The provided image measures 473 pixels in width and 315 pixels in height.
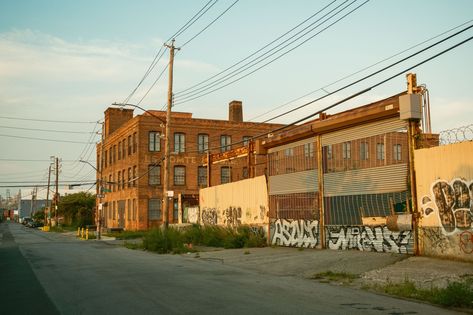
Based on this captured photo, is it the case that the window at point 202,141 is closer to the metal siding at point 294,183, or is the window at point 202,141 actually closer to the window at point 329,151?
the metal siding at point 294,183

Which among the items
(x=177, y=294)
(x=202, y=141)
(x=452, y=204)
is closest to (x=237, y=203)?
(x=452, y=204)

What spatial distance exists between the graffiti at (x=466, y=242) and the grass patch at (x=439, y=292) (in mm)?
2978

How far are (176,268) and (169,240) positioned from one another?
9045 mm

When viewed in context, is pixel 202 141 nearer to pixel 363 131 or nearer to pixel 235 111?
pixel 235 111

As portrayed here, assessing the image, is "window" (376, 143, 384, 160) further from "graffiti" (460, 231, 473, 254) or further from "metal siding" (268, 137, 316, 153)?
"graffiti" (460, 231, 473, 254)

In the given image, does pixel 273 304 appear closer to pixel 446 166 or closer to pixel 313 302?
pixel 313 302

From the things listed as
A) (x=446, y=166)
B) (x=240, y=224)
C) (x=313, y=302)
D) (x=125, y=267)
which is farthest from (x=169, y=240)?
(x=313, y=302)

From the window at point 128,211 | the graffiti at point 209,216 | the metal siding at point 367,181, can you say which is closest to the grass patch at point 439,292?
the metal siding at point 367,181

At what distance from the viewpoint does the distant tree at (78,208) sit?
74.2 m

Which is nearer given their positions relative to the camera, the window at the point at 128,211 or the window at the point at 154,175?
the window at the point at 154,175

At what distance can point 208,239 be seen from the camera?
1051 inches

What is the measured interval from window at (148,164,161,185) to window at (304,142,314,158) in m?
28.2

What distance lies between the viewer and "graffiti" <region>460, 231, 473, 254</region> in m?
13.7

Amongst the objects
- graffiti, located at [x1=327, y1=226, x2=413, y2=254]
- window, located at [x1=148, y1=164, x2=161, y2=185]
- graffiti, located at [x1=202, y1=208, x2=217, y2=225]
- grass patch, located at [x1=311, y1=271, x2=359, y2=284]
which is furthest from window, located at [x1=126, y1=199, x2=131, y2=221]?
Result: grass patch, located at [x1=311, y1=271, x2=359, y2=284]
